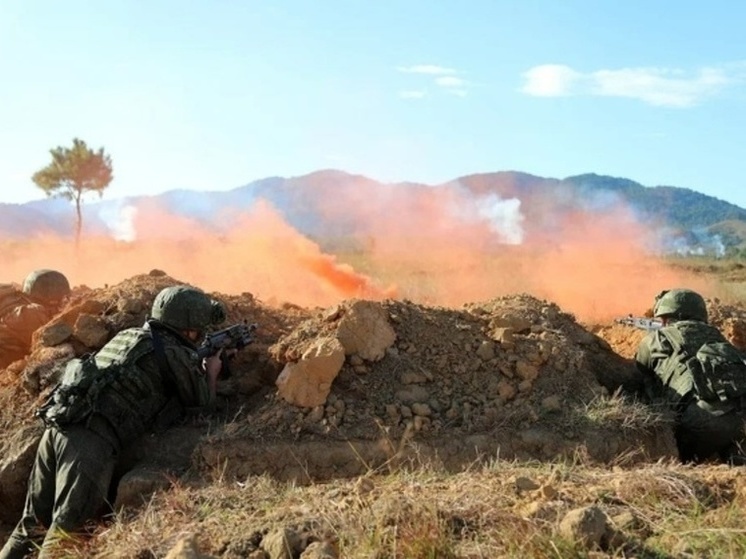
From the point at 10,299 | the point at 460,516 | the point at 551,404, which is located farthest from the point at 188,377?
Result: the point at 10,299

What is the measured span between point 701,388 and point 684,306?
999 mm

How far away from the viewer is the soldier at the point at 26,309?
797 centimetres

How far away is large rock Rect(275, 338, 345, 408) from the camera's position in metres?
6.25

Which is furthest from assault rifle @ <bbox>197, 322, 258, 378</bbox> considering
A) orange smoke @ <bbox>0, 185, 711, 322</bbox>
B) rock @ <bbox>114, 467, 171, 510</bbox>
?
orange smoke @ <bbox>0, 185, 711, 322</bbox>

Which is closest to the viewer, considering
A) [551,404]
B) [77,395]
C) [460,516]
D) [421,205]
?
[460,516]

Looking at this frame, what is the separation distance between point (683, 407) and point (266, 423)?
11.5ft

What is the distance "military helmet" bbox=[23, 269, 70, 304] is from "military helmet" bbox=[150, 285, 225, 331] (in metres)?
3.09

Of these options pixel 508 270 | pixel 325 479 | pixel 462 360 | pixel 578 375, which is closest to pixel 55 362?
pixel 325 479

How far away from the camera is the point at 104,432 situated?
565 cm

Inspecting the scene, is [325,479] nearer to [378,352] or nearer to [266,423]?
[266,423]

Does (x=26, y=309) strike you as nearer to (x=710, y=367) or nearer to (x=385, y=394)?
(x=385, y=394)

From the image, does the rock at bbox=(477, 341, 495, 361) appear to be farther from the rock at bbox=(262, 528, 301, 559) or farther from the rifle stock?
the rock at bbox=(262, 528, 301, 559)

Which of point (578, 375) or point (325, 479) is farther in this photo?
point (578, 375)

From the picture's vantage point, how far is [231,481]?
18.0 ft
